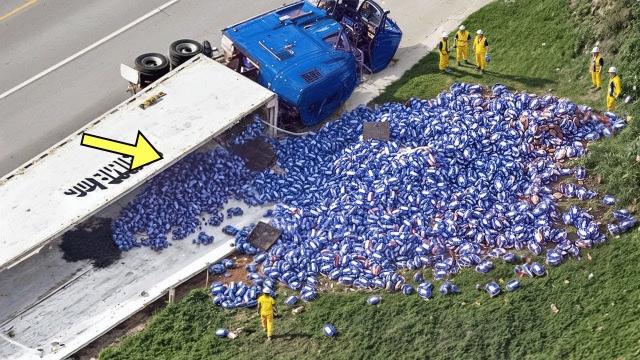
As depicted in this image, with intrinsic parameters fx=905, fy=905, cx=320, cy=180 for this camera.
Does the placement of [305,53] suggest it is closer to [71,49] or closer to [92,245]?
[92,245]

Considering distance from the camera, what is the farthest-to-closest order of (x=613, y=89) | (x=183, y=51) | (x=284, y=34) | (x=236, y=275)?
(x=183, y=51) → (x=284, y=34) → (x=613, y=89) → (x=236, y=275)

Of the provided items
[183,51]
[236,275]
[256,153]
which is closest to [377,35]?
[256,153]

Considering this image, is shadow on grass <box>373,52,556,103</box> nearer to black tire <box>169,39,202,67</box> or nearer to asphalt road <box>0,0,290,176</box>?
black tire <box>169,39,202,67</box>

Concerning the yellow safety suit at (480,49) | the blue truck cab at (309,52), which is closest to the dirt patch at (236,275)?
the blue truck cab at (309,52)

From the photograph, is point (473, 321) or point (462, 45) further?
point (462, 45)

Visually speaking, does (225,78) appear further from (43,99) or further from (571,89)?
(571,89)

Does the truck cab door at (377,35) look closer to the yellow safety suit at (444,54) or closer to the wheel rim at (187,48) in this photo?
the yellow safety suit at (444,54)
